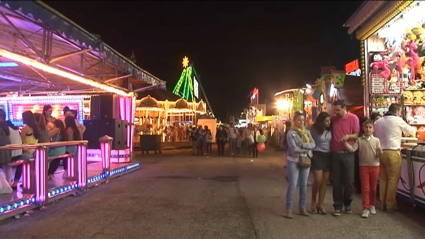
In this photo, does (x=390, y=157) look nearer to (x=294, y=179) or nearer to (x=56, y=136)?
(x=294, y=179)

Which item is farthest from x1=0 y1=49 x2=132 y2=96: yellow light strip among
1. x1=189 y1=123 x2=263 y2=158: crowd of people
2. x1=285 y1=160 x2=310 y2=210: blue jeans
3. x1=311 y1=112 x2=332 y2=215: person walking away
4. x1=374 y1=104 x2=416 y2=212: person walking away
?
x1=189 y1=123 x2=263 y2=158: crowd of people

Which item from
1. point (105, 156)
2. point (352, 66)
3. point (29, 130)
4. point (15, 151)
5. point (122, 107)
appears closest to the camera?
point (15, 151)

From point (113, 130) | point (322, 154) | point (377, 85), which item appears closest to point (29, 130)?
point (113, 130)

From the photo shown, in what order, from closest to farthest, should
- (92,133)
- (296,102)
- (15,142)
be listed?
(15,142) → (92,133) → (296,102)

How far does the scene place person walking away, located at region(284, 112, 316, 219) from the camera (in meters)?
7.05

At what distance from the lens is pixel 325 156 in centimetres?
737

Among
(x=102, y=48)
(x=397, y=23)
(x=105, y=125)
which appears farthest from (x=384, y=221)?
(x=105, y=125)

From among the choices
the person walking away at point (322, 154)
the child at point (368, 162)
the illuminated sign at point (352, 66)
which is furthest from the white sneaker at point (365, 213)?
the illuminated sign at point (352, 66)

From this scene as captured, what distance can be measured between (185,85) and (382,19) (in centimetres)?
3384

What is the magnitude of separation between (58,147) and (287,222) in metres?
5.25

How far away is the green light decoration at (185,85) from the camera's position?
41250mm

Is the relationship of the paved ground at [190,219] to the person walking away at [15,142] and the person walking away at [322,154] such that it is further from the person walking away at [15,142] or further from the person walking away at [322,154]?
the person walking away at [15,142]

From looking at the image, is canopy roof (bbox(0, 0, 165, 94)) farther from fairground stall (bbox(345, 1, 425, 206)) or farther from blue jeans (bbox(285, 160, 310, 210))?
fairground stall (bbox(345, 1, 425, 206))

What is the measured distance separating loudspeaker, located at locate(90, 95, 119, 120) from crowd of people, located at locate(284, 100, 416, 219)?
8452 millimetres
